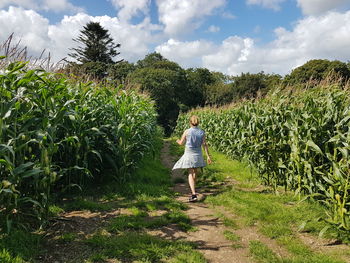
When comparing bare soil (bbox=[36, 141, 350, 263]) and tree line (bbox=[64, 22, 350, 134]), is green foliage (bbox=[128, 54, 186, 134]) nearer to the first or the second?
tree line (bbox=[64, 22, 350, 134])

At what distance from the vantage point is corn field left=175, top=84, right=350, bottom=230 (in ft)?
12.2

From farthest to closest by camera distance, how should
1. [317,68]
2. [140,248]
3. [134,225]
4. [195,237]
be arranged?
[317,68], [134,225], [195,237], [140,248]

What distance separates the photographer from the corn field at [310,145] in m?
3.71

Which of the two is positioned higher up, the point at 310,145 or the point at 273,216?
the point at 310,145

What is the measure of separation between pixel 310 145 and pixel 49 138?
4.00 m

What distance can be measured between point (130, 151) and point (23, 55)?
280 centimetres

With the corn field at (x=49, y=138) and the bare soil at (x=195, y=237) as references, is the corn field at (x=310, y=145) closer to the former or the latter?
the bare soil at (x=195, y=237)

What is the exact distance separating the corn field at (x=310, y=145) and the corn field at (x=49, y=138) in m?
3.00

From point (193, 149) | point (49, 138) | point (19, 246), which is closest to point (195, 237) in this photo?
point (19, 246)

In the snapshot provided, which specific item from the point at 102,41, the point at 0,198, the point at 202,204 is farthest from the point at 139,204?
the point at 102,41

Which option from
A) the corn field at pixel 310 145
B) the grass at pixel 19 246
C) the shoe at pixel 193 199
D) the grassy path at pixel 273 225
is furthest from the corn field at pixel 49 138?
the corn field at pixel 310 145

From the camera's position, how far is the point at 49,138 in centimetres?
360

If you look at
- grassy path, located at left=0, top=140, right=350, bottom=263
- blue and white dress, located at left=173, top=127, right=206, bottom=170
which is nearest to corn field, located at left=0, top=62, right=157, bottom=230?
grassy path, located at left=0, top=140, right=350, bottom=263

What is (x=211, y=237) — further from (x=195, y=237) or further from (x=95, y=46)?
(x=95, y=46)
